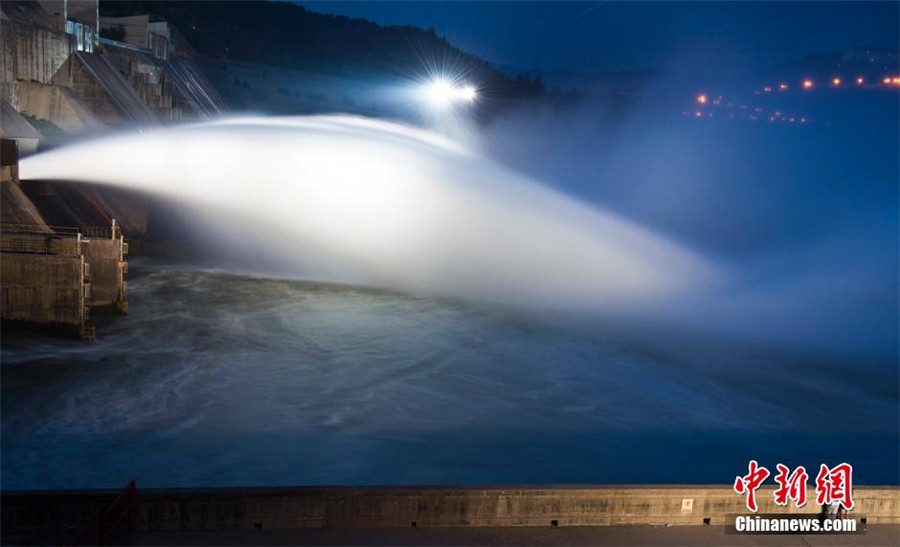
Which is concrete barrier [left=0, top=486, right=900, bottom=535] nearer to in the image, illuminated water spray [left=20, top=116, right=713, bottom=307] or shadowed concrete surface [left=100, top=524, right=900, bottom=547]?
shadowed concrete surface [left=100, top=524, right=900, bottom=547]

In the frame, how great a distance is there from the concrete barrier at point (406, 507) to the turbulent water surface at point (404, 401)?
12.9 feet

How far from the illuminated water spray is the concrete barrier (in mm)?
14712

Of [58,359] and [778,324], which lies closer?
[58,359]

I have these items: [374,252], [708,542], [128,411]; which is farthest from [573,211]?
[708,542]

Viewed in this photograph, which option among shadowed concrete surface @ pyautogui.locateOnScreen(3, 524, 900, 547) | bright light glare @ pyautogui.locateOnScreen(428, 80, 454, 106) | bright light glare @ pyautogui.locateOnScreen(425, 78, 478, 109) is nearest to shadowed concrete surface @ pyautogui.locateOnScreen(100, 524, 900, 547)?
shadowed concrete surface @ pyautogui.locateOnScreen(3, 524, 900, 547)

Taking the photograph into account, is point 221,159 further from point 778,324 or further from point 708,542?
point 708,542

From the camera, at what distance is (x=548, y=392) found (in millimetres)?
14484

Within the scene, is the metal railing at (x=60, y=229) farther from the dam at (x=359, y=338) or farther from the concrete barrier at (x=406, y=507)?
the concrete barrier at (x=406, y=507)

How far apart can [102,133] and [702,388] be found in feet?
55.4

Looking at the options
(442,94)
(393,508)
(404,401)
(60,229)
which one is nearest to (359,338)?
(404,401)

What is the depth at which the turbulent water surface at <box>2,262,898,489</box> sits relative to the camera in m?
11.0

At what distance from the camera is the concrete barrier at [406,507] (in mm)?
6145

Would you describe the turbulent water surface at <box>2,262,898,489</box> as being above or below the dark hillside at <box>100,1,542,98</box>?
below

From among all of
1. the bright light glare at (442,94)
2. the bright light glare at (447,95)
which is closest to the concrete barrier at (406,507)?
the bright light glare at (447,95)
